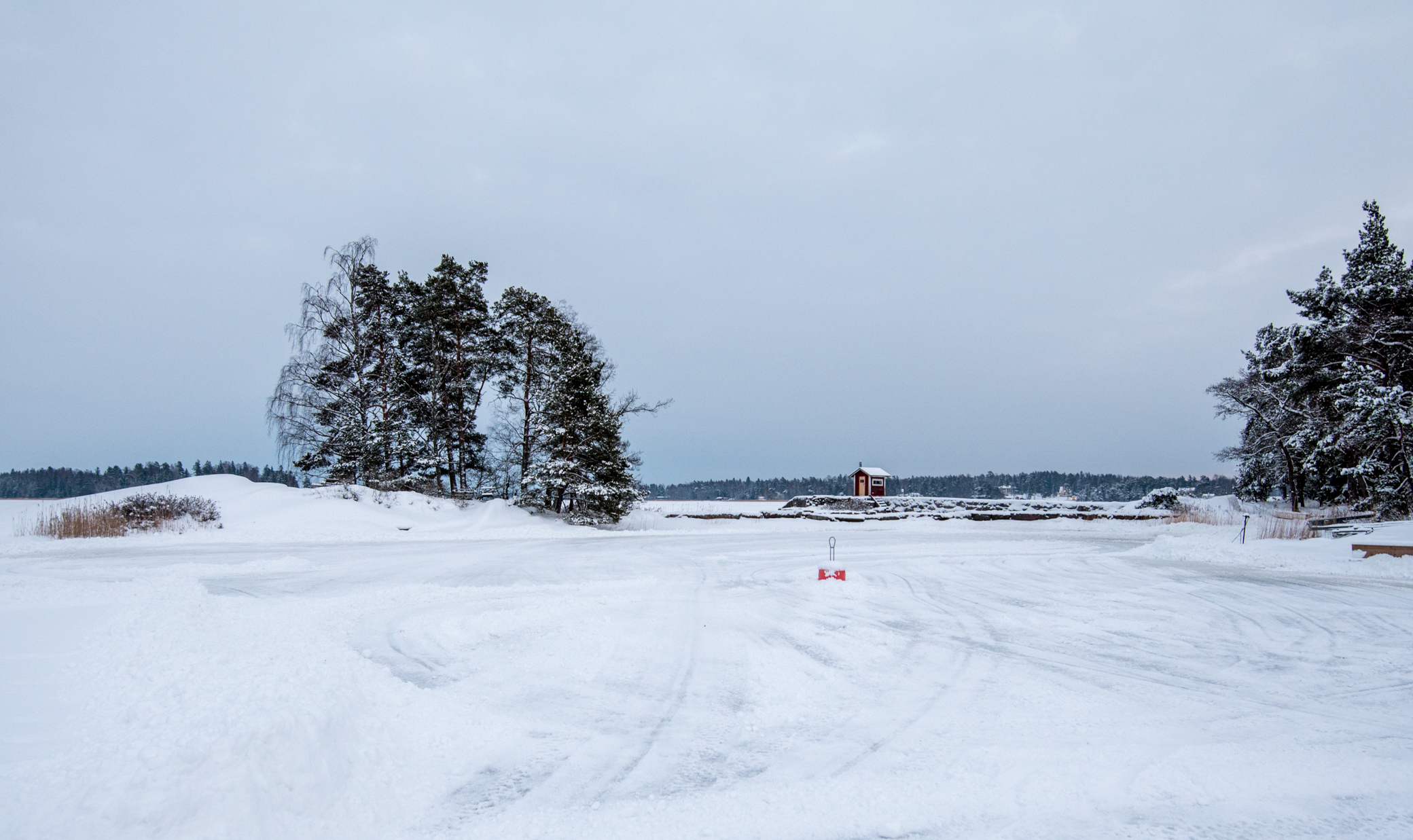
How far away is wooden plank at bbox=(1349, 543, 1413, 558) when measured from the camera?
48.1 feet

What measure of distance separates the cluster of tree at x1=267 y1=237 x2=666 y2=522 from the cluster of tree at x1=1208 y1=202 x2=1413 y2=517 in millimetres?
27241

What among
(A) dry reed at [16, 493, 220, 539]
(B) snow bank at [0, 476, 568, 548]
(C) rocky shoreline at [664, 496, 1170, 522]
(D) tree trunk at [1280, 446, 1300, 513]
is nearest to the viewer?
(A) dry reed at [16, 493, 220, 539]

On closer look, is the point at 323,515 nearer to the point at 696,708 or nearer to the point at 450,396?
the point at 450,396

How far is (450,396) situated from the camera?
31812 millimetres

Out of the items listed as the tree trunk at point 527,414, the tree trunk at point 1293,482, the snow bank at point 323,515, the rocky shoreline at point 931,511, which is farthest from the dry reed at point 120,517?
the tree trunk at point 1293,482

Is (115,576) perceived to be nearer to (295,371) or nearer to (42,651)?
(42,651)

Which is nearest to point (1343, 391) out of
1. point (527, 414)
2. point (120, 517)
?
point (527, 414)

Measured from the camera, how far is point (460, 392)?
105 feet

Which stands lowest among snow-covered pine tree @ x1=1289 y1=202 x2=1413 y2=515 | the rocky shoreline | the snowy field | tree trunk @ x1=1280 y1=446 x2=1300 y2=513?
the rocky shoreline

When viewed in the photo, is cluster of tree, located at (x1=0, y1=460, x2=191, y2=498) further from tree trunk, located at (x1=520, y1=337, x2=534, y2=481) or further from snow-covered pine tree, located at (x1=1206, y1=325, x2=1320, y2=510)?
snow-covered pine tree, located at (x1=1206, y1=325, x2=1320, y2=510)

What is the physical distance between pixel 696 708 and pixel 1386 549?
60.6 feet

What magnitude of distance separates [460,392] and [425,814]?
98.9 feet

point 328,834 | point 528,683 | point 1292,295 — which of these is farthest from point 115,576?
point 1292,295

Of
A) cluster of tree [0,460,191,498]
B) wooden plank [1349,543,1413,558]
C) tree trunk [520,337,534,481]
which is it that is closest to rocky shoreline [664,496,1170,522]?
tree trunk [520,337,534,481]
